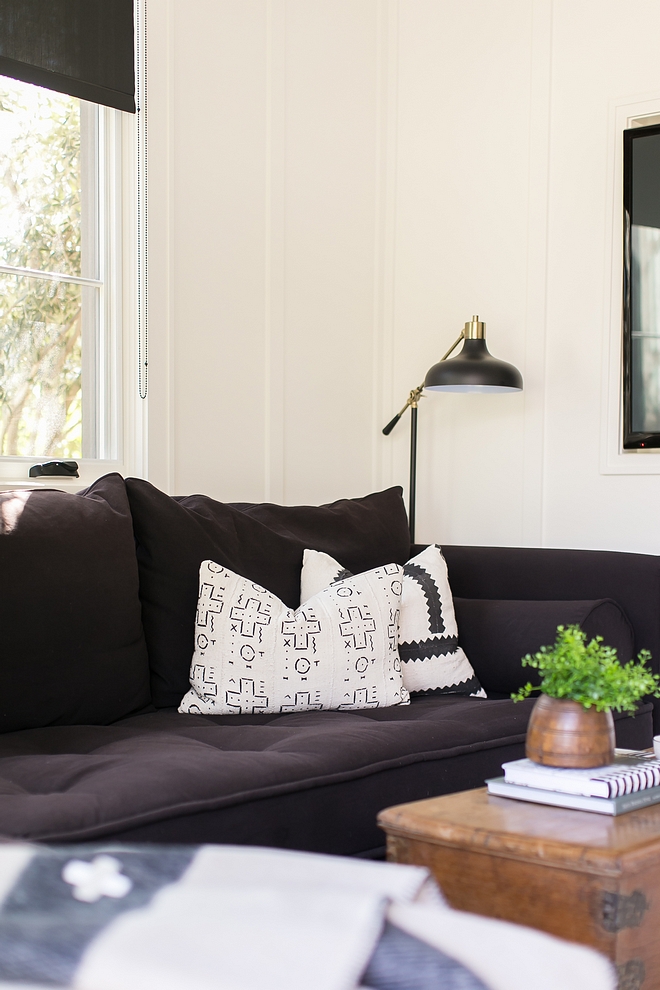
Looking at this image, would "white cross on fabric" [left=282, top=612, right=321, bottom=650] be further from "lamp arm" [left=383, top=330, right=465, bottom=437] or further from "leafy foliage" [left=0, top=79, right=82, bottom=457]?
"lamp arm" [left=383, top=330, right=465, bottom=437]

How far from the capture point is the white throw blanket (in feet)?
1.54

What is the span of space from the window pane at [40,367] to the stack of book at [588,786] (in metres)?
1.77

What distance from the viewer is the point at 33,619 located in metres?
2.04

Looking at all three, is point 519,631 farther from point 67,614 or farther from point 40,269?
point 40,269

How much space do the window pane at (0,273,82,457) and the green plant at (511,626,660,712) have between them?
1763mm

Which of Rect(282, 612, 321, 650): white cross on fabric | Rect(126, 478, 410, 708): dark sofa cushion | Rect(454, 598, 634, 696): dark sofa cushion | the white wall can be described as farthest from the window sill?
Rect(454, 598, 634, 696): dark sofa cushion

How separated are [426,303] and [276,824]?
2.58m

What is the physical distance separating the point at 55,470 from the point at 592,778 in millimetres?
1817

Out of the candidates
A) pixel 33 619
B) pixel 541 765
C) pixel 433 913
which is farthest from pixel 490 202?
pixel 433 913

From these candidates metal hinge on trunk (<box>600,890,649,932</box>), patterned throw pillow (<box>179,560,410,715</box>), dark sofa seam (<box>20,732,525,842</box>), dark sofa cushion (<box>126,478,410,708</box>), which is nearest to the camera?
metal hinge on trunk (<box>600,890,649,932</box>)

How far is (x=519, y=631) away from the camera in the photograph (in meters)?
2.58

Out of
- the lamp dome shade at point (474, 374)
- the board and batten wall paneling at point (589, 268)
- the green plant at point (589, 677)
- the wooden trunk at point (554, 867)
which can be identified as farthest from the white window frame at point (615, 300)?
the wooden trunk at point (554, 867)

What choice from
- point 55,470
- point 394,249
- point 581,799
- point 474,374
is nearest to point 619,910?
point 581,799

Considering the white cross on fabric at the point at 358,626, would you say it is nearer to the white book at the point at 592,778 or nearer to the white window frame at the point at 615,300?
the white book at the point at 592,778
